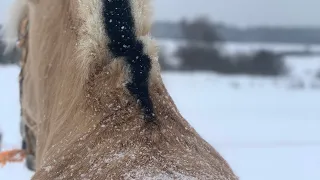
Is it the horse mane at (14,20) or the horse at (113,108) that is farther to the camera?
the horse mane at (14,20)

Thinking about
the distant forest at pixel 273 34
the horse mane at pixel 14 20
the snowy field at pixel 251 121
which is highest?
the distant forest at pixel 273 34

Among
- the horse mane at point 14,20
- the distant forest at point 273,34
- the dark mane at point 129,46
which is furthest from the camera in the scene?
the distant forest at point 273,34

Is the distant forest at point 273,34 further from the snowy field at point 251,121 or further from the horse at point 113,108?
the horse at point 113,108

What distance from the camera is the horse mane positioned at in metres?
2.71

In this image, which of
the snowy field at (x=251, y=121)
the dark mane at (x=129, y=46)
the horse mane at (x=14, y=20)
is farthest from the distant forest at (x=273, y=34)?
the dark mane at (x=129, y=46)

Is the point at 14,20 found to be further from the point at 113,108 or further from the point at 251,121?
the point at 251,121

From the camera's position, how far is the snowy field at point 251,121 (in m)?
8.37

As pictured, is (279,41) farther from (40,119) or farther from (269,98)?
(40,119)

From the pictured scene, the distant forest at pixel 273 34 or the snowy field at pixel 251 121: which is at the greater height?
the distant forest at pixel 273 34

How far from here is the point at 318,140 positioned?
463 inches

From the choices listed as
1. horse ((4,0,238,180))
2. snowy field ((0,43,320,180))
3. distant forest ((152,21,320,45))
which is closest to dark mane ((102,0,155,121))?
horse ((4,0,238,180))

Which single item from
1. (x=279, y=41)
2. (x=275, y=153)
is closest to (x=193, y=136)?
(x=275, y=153)

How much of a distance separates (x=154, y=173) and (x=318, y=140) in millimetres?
10722

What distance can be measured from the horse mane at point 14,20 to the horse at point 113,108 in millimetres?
515
